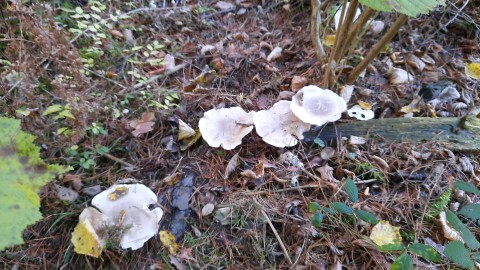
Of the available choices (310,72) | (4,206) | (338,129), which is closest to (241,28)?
(310,72)

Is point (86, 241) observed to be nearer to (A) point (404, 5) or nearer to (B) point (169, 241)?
(B) point (169, 241)

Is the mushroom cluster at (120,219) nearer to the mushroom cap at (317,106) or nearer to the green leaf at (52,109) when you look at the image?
the green leaf at (52,109)

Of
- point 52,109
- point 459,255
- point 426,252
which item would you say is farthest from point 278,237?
point 52,109

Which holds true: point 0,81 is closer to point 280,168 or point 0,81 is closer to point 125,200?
point 125,200

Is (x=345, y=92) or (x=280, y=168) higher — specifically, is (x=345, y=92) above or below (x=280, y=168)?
above

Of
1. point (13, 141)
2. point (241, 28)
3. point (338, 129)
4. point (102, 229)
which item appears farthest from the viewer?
point (241, 28)
